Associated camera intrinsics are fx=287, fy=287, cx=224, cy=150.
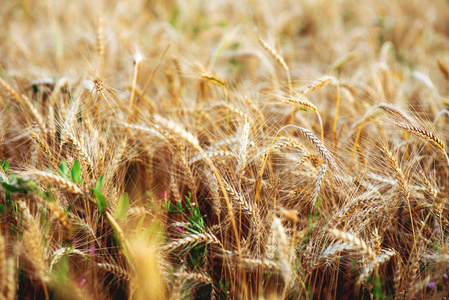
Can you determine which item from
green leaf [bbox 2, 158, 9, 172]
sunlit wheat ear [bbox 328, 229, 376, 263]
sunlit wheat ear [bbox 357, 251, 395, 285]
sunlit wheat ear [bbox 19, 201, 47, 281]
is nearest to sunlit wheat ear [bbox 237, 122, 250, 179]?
sunlit wheat ear [bbox 328, 229, 376, 263]

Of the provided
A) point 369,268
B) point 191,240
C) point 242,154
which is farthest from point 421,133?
point 191,240

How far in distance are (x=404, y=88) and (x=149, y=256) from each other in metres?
2.46

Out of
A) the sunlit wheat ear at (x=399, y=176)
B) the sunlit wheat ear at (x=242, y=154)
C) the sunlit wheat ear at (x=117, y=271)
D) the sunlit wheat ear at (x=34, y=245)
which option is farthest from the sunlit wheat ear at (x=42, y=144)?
the sunlit wheat ear at (x=399, y=176)

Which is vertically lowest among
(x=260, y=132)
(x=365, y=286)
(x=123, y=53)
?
(x=365, y=286)

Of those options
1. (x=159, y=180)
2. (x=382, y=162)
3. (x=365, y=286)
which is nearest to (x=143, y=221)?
(x=159, y=180)

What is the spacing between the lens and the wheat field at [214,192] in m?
1.04

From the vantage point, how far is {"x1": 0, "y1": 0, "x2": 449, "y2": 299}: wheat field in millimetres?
1039

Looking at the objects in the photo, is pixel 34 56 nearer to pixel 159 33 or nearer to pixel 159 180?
pixel 159 33

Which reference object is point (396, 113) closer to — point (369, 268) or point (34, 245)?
point (369, 268)

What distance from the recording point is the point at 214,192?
4.24 feet

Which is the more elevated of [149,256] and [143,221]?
[149,256]

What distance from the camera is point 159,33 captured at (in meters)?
2.94

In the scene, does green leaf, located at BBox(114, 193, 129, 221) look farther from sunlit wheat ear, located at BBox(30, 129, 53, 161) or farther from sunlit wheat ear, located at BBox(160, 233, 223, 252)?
sunlit wheat ear, located at BBox(30, 129, 53, 161)

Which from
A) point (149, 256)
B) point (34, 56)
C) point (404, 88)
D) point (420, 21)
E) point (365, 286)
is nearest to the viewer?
point (149, 256)
